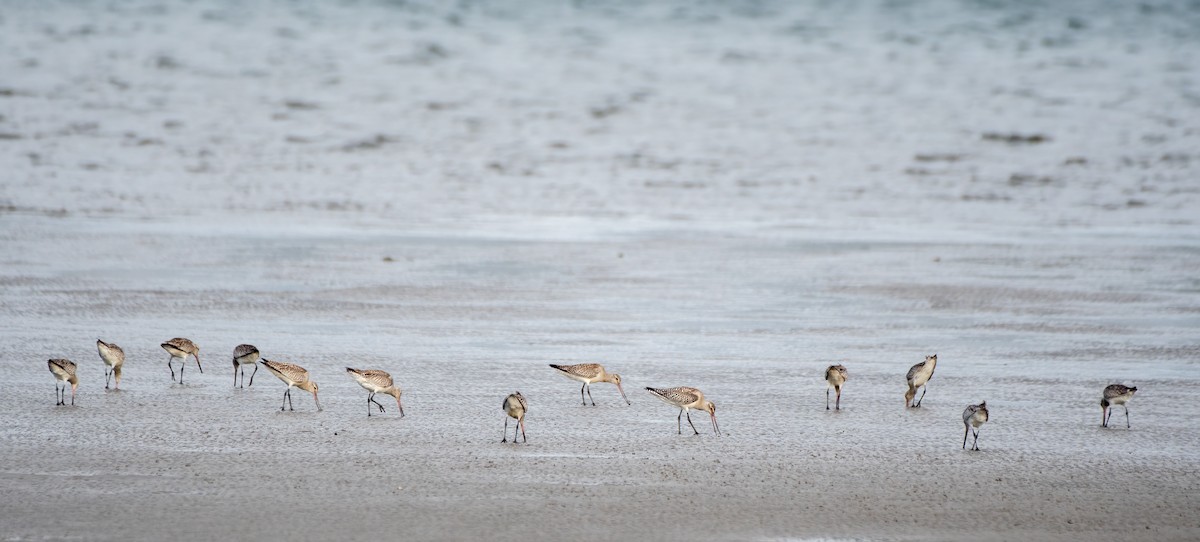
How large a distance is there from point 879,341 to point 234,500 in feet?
17.8

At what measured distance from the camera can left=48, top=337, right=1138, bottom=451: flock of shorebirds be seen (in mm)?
6949

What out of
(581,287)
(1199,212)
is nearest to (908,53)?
(1199,212)

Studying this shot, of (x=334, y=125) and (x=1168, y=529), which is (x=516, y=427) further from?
(x=334, y=125)

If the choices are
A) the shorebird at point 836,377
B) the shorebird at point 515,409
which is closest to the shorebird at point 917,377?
the shorebird at point 836,377

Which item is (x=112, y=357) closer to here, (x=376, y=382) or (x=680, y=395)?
(x=376, y=382)

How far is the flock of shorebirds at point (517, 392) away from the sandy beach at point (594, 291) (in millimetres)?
132

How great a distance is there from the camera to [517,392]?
7641 mm

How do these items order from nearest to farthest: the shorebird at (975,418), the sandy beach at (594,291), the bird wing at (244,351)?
1. the sandy beach at (594,291)
2. the shorebird at (975,418)
3. the bird wing at (244,351)

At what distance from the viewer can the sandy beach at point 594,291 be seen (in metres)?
6.04

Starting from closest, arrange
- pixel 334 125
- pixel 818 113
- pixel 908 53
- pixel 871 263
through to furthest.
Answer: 1. pixel 871 263
2. pixel 334 125
3. pixel 818 113
4. pixel 908 53

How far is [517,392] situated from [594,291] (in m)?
4.14

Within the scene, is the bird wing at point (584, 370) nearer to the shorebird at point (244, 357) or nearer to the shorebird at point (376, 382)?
the shorebird at point (376, 382)

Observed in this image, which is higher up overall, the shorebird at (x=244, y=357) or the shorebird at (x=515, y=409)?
the shorebird at (x=244, y=357)

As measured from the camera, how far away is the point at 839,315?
422 inches
